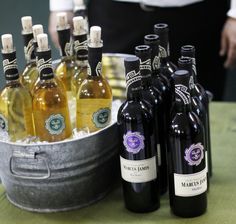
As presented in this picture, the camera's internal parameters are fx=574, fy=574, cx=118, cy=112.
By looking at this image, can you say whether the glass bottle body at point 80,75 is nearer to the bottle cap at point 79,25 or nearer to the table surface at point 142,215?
the bottle cap at point 79,25

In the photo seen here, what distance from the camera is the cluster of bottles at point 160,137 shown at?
111 centimetres

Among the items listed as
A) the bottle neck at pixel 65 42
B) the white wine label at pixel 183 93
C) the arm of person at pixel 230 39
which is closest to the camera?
the white wine label at pixel 183 93

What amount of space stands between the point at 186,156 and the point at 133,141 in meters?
0.11

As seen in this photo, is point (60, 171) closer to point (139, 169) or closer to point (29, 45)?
point (139, 169)

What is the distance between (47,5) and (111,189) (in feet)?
5.69

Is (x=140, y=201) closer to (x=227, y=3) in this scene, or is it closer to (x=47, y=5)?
(x=227, y=3)

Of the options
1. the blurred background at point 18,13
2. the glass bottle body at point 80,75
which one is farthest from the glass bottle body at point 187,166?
the blurred background at point 18,13

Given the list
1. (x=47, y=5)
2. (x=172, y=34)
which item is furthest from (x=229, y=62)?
(x=47, y=5)

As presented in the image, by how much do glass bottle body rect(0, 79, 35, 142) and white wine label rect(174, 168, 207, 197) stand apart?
1.12 ft

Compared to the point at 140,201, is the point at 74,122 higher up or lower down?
higher up

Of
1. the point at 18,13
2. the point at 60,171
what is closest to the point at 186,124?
the point at 60,171

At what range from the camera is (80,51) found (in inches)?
51.4

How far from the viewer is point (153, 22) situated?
1970 mm

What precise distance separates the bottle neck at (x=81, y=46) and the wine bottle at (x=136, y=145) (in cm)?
18
